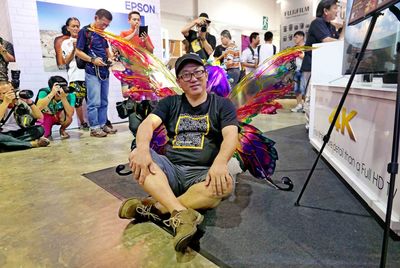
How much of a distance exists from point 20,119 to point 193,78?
2854 millimetres

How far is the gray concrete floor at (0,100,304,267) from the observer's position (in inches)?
51.3

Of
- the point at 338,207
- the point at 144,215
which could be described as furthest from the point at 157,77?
the point at 338,207

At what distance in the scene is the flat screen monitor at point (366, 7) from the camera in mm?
1233

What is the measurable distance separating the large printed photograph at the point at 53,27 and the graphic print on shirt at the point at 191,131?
11.5ft

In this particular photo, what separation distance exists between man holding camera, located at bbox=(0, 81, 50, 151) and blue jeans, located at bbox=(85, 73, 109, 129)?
684 mm

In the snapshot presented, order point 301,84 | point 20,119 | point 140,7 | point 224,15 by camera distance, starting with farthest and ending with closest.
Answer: point 224,15, point 301,84, point 140,7, point 20,119

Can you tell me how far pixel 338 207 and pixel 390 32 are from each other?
1137mm

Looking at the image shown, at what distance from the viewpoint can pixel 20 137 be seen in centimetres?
355

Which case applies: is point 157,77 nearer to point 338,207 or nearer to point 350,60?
point 338,207

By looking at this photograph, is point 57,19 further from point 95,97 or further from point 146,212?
point 146,212

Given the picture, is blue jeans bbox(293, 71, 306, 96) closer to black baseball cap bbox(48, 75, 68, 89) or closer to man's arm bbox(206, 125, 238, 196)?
black baseball cap bbox(48, 75, 68, 89)

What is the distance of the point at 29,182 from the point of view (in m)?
2.32

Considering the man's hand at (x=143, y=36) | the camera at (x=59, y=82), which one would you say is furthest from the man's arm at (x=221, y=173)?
the man's hand at (x=143, y=36)

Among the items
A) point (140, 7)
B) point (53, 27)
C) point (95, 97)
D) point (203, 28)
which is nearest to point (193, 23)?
point (203, 28)
